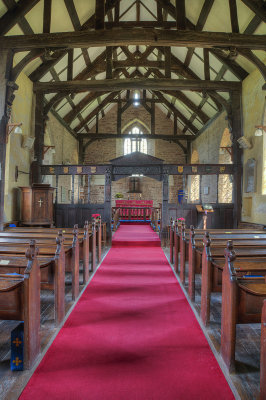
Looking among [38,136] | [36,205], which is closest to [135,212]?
[38,136]

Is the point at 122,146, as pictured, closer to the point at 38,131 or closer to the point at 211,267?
the point at 38,131

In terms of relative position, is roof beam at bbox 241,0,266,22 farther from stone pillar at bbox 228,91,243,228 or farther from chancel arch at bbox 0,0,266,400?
stone pillar at bbox 228,91,243,228

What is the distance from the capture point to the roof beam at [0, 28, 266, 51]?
21.1 feet

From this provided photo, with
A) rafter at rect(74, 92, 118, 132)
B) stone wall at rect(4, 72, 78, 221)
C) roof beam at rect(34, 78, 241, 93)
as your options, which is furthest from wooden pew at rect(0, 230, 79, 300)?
rafter at rect(74, 92, 118, 132)

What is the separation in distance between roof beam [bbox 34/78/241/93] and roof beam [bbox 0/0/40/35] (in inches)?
107

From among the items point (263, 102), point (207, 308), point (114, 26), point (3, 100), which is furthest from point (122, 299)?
point (114, 26)

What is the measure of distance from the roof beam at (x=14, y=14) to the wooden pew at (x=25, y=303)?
255 inches

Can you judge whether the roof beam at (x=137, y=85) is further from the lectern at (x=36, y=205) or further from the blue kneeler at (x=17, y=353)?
the blue kneeler at (x=17, y=353)

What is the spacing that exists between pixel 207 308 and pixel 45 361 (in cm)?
168

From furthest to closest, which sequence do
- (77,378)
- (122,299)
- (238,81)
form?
(238,81) < (122,299) < (77,378)

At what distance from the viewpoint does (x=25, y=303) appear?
2.20 metres

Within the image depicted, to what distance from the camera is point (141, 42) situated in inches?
260

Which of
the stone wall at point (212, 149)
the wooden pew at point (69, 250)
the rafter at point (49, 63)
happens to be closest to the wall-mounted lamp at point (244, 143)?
the stone wall at point (212, 149)

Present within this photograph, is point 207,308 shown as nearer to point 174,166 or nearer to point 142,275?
point 142,275
